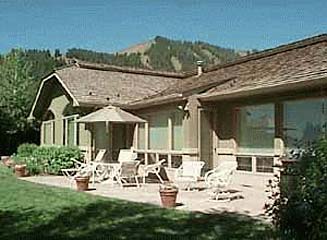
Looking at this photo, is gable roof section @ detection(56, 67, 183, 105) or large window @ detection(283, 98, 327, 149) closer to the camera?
large window @ detection(283, 98, 327, 149)

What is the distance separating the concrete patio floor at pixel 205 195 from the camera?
444 inches

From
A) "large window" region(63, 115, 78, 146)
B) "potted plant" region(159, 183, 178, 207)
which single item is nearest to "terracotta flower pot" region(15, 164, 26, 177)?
"large window" region(63, 115, 78, 146)

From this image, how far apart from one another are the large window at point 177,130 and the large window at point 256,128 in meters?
2.32

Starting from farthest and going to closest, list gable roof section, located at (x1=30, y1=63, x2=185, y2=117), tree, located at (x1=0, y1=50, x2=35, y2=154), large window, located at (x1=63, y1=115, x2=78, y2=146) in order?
tree, located at (x1=0, y1=50, x2=35, y2=154), large window, located at (x1=63, y1=115, x2=78, y2=146), gable roof section, located at (x1=30, y1=63, x2=185, y2=117)

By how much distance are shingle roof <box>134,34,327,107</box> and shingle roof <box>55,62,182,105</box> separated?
1711 millimetres

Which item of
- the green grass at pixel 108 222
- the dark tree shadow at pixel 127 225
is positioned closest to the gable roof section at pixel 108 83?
the green grass at pixel 108 222

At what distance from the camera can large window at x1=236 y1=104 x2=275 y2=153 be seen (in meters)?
15.4

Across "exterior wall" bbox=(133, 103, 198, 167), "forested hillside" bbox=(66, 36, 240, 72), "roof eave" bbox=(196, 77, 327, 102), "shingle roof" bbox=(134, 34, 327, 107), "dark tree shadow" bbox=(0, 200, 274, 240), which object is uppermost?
"forested hillside" bbox=(66, 36, 240, 72)

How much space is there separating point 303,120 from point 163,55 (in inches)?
1344

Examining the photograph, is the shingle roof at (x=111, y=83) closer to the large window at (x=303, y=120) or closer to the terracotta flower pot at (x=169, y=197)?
the large window at (x=303, y=120)

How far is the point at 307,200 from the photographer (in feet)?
23.1

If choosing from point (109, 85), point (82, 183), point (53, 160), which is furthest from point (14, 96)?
A: point (82, 183)

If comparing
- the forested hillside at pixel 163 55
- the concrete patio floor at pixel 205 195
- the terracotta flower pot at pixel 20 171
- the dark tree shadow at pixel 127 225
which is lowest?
the concrete patio floor at pixel 205 195

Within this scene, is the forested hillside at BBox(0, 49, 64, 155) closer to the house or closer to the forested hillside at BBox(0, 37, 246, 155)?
the forested hillside at BBox(0, 37, 246, 155)
